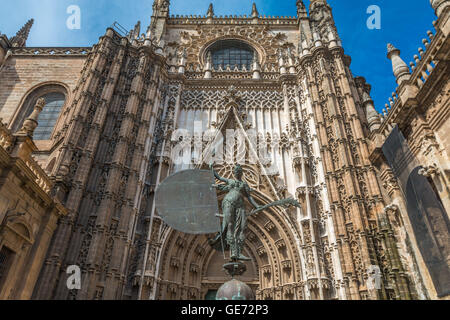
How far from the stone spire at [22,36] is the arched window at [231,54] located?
12946 millimetres

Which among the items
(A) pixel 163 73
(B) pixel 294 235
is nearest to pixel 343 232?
(B) pixel 294 235

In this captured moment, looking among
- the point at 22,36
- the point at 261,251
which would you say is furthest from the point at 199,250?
the point at 22,36

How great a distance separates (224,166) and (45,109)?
10.9 m

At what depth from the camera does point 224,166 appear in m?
16.9

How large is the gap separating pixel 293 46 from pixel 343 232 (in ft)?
47.6

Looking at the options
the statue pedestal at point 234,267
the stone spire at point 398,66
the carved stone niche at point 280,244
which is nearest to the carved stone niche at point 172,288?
the carved stone niche at point 280,244

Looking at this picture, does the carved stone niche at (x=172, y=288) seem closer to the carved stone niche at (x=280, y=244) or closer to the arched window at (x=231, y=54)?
the carved stone niche at (x=280, y=244)

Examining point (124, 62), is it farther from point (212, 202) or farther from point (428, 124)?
point (428, 124)

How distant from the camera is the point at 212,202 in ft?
27.6

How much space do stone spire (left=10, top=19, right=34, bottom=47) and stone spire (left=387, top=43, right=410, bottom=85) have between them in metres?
22.5

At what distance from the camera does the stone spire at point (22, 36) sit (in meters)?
21.5

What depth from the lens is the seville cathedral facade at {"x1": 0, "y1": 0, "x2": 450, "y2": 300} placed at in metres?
10.7

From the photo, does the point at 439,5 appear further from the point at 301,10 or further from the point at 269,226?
the point at 301,10
